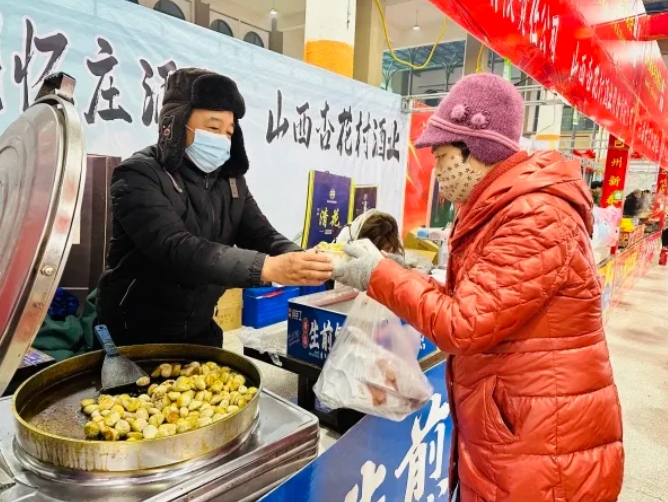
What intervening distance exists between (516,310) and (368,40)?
6275 mm

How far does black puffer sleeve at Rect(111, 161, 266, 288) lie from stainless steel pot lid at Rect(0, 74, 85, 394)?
540mm

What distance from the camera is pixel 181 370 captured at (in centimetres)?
125

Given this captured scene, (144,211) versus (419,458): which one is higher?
(144,211)

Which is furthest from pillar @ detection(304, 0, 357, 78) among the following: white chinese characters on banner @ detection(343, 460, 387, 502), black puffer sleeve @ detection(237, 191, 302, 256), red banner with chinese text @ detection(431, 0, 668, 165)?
white chinese characters on banner @ detection(343, 460, 387, 502)

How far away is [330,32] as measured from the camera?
15.6ft

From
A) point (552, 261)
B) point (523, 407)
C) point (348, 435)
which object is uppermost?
point (552, 261)

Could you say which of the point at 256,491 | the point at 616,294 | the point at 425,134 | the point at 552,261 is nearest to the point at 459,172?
the point at 425,134

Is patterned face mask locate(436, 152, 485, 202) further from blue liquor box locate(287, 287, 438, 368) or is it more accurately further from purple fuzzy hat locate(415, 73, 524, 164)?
blue liquor box locate(287, 287, 438, 368)

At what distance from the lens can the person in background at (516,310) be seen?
108 cm

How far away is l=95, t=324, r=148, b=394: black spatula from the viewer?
44.8 inches

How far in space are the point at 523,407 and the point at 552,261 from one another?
360 mm

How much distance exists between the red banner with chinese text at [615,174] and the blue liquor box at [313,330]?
5.85 metres

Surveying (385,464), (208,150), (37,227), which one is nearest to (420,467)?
(385,464)

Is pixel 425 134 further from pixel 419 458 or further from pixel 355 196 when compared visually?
pixel 355 196
